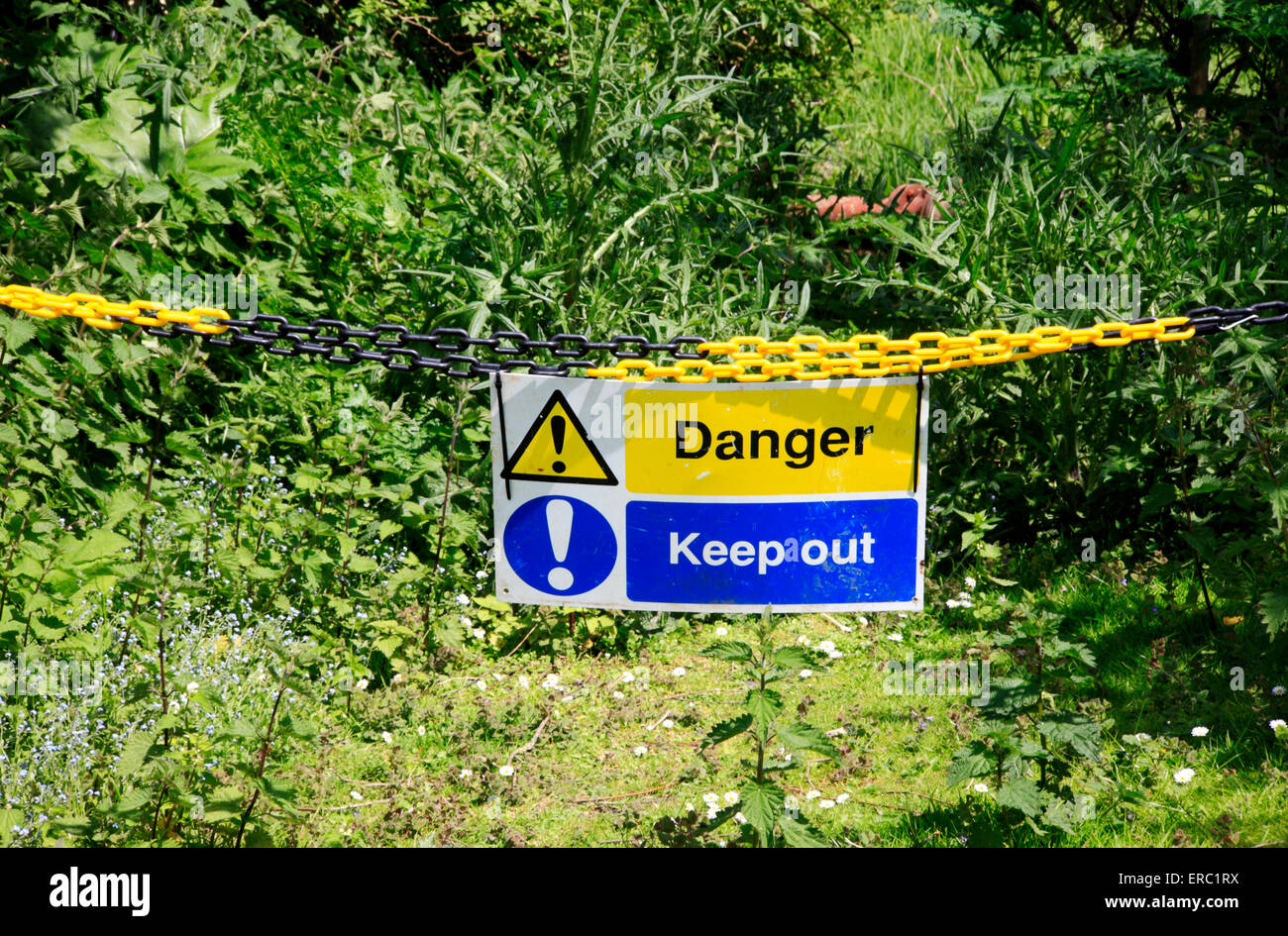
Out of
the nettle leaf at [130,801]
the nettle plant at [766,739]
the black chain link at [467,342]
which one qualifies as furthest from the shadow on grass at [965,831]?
the nettle leaf at [130,801]

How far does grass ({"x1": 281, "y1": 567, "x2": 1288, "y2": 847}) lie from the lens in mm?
2781

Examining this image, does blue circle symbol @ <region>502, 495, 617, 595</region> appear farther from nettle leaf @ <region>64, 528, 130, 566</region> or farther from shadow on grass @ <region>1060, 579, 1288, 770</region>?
shadow on grass @ <region>1060, 579, 1288, 770</region>

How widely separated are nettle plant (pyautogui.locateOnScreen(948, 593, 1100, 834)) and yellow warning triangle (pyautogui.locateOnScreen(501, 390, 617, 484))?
108 cm

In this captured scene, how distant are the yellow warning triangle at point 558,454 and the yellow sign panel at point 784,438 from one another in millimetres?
91

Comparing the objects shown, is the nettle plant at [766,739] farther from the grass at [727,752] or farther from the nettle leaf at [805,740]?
the grass at [727,752]

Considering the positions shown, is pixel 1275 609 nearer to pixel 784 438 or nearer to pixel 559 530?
pixel 784 438

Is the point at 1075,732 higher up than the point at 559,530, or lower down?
lower down

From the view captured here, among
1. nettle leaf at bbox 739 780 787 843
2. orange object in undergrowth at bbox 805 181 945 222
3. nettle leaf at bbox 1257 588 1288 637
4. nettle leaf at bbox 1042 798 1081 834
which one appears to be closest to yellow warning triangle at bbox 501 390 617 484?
nettle leaf at bbox 739 780 787 843

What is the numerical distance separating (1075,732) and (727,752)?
0.97m

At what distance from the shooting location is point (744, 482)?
2336 mm

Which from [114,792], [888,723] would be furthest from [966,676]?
[114,792]

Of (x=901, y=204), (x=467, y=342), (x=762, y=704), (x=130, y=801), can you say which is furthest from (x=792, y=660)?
(x=901, y=204)

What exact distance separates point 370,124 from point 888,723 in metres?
3.39

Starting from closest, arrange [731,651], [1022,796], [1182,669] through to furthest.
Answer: [731,651] → [1022,796] → [1182,669]
